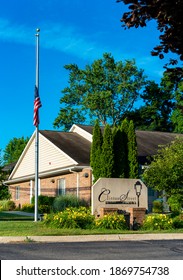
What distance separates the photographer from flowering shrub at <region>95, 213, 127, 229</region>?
62.5 ft

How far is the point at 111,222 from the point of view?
62.8ft

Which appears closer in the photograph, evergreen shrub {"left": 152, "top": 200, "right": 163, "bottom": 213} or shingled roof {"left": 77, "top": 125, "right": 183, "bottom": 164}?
evergreen shrub {"left": 152, "top": 200, "right": 163, "bottom": 213}

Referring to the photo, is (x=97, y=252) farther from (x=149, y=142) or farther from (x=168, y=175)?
(x=149, y=142)

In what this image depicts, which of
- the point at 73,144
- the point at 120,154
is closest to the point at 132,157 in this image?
the point at 120,154

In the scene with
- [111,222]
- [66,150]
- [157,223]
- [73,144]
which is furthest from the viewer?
[73,144]

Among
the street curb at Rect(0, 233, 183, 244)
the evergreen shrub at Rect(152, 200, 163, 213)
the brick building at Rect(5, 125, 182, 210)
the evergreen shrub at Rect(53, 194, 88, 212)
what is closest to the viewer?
the street curb at Rect(0, 233, 183, 244)

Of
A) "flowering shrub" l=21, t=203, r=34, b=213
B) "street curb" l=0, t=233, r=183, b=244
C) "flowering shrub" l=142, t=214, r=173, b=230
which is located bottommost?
"street curb" l=0, t=233, r=183, b=244

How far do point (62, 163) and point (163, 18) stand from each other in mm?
28227

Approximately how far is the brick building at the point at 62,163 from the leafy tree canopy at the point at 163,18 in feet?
84.2

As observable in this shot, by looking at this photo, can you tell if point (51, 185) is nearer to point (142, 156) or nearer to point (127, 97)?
point (142, 156)

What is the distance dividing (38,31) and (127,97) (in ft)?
117

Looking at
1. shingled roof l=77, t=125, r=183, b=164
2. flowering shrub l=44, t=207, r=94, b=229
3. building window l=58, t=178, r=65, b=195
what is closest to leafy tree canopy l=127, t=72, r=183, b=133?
shingled roof l=77, t=125, r=183, b=164

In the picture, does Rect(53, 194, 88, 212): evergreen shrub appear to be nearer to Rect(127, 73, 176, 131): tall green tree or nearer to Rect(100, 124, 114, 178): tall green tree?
Rect(100, 124, 114, 178): tall green tree

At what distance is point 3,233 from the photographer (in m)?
16.9
